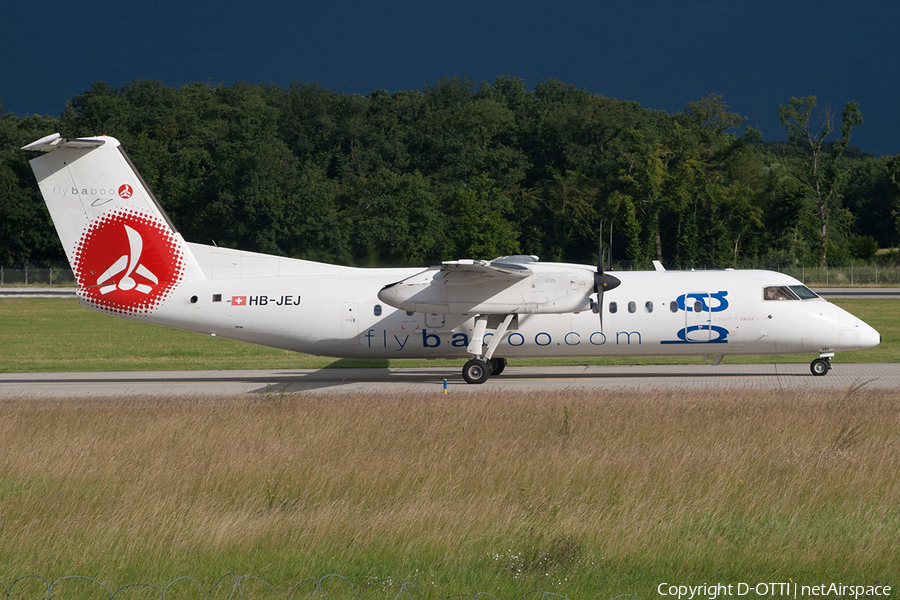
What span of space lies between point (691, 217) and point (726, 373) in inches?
1984

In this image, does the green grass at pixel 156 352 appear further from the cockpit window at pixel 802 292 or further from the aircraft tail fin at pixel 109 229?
the aircraft tail fin at pixel 109 229

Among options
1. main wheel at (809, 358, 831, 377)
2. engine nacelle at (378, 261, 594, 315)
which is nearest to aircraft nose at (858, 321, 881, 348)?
main wheel at (809, 358, 831, 377)

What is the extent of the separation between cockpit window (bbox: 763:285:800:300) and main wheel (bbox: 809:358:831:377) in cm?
193

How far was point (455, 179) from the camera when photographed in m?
82.4

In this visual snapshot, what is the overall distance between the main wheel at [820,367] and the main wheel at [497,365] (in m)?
8.60

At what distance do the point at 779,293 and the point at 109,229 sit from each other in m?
18.2

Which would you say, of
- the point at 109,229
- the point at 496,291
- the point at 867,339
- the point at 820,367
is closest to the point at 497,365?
the point at 496,291

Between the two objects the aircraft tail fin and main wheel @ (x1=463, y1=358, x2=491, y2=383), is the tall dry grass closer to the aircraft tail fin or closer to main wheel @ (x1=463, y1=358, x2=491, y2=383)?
main wheel @ (x1=463, y1=358, x2=491, y2=383)

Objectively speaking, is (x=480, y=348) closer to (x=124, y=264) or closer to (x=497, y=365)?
(x=497, y=365)

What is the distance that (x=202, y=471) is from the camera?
37.4 ft

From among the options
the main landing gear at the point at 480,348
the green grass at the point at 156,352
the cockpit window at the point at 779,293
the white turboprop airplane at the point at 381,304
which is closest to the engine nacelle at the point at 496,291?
the white turboprop airplane at the point at 381,304

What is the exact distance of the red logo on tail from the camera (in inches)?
853

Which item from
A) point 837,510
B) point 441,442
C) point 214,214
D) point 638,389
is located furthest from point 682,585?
point 214,214

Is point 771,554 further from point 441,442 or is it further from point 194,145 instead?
point 194,145
